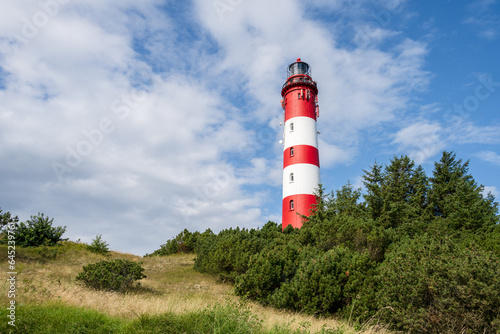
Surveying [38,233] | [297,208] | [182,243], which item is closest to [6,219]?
[38,233]

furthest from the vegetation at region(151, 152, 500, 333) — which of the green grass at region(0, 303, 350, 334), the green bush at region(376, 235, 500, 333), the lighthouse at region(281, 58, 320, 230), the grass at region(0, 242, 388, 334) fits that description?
the green grass at region(0, 303, 350, 334)

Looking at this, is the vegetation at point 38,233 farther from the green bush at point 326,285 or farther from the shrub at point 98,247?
the green bush at point 326,285

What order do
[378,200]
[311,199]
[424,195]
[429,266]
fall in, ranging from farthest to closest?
1. [311,199]
2. [424,195]
3. [378,200]
4. [429,266]

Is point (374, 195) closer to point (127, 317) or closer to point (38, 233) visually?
point (127, 317)

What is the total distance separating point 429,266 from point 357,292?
3.13 m

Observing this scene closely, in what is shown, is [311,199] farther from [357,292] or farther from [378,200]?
[357,292]

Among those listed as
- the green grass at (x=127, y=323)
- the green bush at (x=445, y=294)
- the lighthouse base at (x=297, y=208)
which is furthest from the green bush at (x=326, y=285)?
the lighthouse base at (x=297, y=208)

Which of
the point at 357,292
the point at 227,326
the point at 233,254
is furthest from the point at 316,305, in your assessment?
the point at 233,254

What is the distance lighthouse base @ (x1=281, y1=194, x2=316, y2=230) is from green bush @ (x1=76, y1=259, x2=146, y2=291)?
1337 centimetres

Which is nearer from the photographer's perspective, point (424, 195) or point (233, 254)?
point (233, 254)

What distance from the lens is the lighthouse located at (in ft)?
79.9

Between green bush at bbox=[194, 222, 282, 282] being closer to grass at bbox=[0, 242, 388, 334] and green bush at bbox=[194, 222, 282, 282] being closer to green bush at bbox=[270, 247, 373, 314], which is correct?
green bush at bbox=[270, 247, 373, 314]

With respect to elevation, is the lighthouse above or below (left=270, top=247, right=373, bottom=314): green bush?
above

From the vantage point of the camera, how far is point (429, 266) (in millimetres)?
8227
